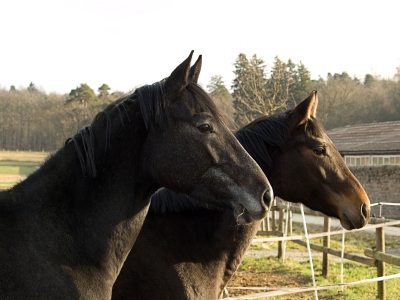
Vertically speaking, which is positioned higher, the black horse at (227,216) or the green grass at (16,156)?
the green grass at (16,156)

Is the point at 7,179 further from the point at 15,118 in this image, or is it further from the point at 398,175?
the point at 398,175

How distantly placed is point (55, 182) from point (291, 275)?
9.04 metres

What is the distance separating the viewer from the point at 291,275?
10.4m

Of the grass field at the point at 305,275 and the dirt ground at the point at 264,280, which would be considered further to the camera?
the dirt ground at the point at 264,280

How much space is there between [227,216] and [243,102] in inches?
557

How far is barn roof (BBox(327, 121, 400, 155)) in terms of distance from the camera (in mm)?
24797

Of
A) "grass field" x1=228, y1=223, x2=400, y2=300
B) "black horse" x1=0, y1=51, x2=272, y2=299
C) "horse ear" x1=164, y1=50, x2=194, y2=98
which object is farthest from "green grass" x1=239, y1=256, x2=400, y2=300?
"horse ear" x1=164, y1=50, x2=194, y2=98

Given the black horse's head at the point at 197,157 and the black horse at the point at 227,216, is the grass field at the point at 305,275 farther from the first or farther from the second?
the black horse's head at the point at 197,157

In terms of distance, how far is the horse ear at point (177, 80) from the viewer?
2.68 metres

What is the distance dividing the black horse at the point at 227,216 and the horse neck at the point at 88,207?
108cm

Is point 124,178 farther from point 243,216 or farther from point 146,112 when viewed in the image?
point 243,216

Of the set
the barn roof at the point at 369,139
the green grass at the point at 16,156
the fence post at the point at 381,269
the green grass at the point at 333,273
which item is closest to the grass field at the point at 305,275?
the green grass at the point at 333,273

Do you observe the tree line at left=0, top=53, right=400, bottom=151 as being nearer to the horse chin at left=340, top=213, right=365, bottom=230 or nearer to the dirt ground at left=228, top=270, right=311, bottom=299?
the horse chin at left=340, top=213, right=365, bottom=230

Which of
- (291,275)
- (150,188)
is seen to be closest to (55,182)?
(150,188)
